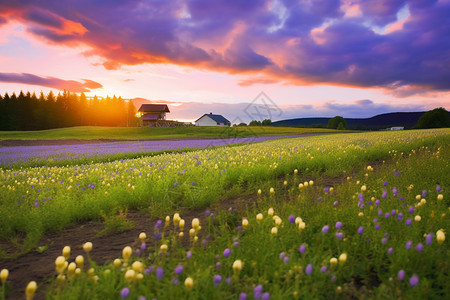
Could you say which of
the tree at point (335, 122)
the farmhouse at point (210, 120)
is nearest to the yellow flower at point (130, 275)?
the farmhouse at point (210, 120)

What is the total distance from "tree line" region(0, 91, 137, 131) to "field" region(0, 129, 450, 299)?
79657 mm

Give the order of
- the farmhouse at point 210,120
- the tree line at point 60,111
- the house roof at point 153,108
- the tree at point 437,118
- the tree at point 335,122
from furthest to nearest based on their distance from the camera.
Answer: the tree at point 335,122, the farmhouse at point 210,120, the house roof at point 153,108, the tree at point 437,118, the tree line at point 60,111

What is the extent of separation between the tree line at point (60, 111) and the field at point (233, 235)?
7966 centimetres

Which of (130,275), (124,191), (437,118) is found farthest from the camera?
(437,118)

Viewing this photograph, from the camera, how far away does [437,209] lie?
146 inches

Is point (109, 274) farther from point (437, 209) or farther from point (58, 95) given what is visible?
point (58, 95)

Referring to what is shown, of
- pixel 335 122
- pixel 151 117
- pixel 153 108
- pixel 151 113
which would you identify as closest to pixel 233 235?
pixel 151 117

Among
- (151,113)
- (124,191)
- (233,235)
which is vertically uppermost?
(151,113)

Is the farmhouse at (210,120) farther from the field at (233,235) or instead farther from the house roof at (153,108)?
the field at (233,235)

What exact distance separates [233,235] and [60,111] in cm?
8840

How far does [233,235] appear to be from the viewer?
11.5ft

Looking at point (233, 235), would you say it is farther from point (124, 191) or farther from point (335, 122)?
point (335, 122)

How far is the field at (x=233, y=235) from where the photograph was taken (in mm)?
2389

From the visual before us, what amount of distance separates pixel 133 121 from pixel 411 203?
91796 mm
